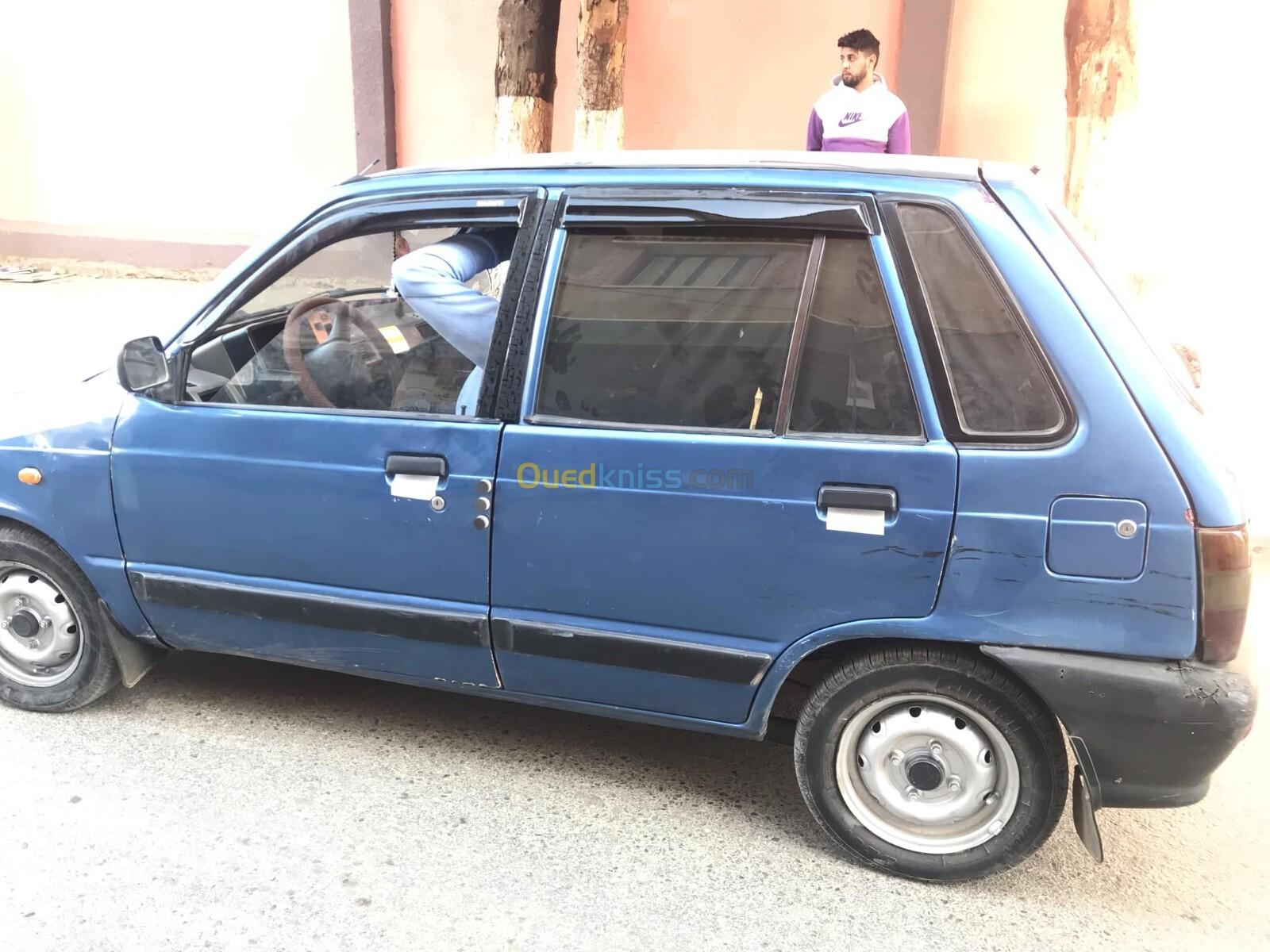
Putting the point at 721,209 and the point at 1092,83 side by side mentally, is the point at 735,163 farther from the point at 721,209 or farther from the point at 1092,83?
the point at 1092,83

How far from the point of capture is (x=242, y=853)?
2709 mm

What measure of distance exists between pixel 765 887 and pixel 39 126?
1134cm

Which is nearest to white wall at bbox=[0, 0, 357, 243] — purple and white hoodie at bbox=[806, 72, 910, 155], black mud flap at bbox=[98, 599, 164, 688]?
purple and white hoodie at bbox=[806, 72, 910, 155]

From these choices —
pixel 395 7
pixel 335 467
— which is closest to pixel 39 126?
pixel 395 7

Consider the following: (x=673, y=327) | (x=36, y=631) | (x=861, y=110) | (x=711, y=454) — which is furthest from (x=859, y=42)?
(x=36, y=631)

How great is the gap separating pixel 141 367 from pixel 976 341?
2319mm

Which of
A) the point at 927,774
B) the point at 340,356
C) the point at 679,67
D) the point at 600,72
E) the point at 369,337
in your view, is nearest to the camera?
the point at 927,774

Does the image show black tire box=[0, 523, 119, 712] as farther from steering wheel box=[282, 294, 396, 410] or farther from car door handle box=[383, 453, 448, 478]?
car door handle box=[383, 453, 448, 478]

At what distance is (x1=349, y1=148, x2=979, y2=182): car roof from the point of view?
98.0 inches

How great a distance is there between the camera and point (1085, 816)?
247 centimetres

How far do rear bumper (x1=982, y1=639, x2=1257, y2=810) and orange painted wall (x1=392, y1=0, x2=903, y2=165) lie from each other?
24.1ft

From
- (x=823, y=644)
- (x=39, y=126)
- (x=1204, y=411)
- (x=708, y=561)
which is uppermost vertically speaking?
(x=39, y=126)

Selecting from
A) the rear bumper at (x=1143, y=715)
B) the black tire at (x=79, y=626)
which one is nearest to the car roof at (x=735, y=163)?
the rear bumper at (x=1143, y=715)

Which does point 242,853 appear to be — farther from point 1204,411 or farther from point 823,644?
point 1204,411
